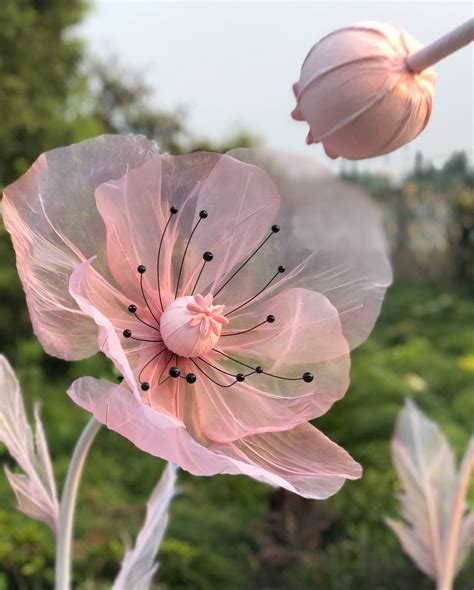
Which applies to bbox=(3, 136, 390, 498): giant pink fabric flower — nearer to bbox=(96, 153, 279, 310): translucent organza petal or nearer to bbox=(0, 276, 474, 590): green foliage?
bbox=(96, 153, 279, 310): translucent organza petal

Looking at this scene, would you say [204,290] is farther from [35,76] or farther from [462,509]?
[35,76]

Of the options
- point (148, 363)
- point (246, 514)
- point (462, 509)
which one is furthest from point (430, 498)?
point (246, 514)

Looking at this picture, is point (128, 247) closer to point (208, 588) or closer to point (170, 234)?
point (170, 234)

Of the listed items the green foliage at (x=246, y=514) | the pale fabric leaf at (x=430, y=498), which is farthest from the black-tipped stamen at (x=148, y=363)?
the green foliage at (x=246, y=514)

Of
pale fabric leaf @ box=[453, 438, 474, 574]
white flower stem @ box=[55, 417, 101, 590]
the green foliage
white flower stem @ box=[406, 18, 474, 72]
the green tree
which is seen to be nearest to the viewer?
white flower stem @ box=[406, 18, 474, 72]

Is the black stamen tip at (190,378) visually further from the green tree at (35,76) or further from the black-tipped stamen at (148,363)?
the green tree at (35,76)

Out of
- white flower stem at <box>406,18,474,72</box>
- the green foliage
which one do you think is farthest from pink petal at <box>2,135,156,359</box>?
the green foliage

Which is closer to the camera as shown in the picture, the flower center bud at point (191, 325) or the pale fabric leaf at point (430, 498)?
the flower center bud at point (191, 325)

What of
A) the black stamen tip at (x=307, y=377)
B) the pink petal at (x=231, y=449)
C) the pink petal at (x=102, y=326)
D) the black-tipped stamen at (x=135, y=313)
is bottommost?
the pink petal at (x=231, y=449)
